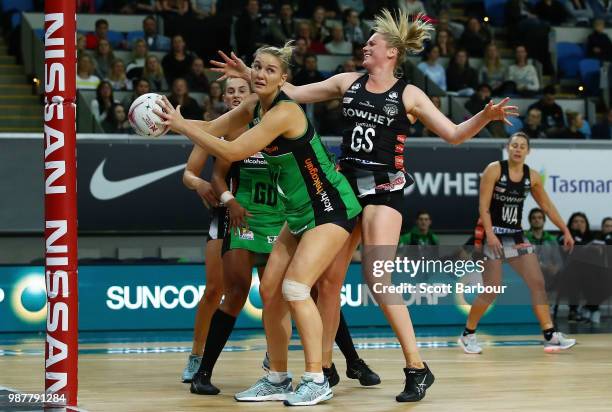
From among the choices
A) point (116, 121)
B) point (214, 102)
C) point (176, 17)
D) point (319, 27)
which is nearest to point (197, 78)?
point (214, 102)

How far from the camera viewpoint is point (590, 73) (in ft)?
70.7

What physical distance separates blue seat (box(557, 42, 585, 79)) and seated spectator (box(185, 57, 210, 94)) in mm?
7023

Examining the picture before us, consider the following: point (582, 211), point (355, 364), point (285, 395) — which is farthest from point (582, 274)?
point (285, 395)

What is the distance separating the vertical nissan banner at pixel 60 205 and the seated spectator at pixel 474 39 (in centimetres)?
1464

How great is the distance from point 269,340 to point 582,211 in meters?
10.8

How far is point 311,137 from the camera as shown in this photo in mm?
7949

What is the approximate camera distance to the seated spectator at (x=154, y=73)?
59.0ft

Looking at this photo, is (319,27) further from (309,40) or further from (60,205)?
(60,205)

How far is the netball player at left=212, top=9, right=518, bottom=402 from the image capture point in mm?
8242

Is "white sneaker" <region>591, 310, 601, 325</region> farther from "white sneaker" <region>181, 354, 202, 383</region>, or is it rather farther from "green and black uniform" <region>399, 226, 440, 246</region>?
"white sneaker" <region>181, 354, 202, 383</region>

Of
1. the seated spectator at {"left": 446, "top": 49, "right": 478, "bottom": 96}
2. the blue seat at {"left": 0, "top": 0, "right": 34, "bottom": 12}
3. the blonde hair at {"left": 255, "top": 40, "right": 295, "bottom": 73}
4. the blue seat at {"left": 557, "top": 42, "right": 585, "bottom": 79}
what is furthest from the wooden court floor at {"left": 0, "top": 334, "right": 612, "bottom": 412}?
the blue seat at {"left": 557, "top": 42, "right": 585, "bottom": 79}

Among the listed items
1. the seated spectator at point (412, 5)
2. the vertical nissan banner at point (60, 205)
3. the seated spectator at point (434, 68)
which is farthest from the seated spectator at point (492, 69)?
the vertical nissan banner at point (60, 205)

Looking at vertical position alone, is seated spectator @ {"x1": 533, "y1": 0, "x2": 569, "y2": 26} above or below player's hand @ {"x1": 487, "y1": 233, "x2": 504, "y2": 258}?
above

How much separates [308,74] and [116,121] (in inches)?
118
